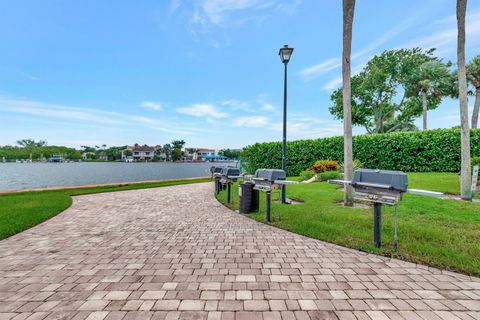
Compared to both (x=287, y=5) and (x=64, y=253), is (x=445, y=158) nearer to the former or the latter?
(x=287, y=5)

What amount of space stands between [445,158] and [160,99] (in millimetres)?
34727

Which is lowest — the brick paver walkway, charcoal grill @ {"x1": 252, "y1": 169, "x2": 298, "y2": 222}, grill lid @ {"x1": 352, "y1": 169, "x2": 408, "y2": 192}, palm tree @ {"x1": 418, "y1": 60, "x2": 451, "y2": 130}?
the brick paver walkway

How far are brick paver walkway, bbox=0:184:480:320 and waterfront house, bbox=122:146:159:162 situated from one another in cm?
11831

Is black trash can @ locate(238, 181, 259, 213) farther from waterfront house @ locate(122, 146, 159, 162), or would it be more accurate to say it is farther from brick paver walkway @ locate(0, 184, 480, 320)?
waterfront house @ locate(122, 146, 159, 162)

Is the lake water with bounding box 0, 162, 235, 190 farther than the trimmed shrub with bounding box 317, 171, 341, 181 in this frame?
Yes

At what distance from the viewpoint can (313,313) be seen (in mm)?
2027

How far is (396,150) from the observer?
1378 centimetres

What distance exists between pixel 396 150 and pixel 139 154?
393 feet

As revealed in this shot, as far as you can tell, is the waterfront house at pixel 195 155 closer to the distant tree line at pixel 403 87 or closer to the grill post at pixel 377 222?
the distant tree line at pixel 403 87

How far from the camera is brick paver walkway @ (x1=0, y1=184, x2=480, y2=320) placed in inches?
81.8

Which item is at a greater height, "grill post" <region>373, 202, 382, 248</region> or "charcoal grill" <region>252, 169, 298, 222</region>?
"charcoal grill" <region>252, 169, 298, 222</region>

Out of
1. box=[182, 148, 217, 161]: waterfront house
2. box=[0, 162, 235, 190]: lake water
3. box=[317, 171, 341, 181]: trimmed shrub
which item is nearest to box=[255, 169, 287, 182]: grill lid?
box=[317, 171, 341, 181]: trimmed shrub

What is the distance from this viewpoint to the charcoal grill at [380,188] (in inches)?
127

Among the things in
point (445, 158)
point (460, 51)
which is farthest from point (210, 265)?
point (445, 158)
